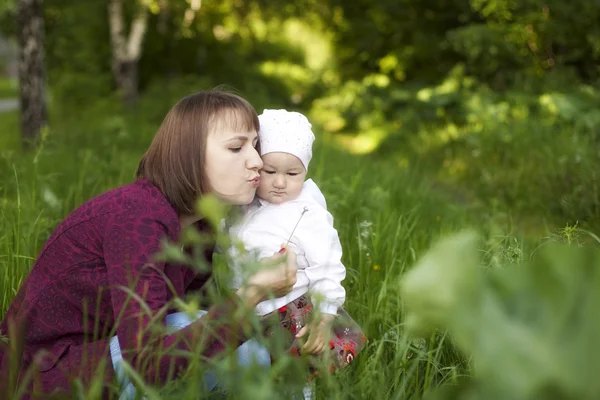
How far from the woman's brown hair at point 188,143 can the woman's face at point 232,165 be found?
2 centimetres

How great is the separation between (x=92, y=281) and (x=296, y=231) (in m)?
0.60

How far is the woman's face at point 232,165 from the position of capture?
2020 mm

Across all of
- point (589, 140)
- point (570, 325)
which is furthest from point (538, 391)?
point (589, 140)

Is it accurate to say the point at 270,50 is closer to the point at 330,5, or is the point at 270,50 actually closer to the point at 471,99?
the point at 330,5

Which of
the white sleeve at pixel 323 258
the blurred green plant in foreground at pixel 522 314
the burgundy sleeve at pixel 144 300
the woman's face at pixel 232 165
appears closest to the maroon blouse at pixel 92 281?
the burgundy sleeve at pixel 144 300

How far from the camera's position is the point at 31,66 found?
6.77 metres

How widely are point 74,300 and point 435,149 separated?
534cm

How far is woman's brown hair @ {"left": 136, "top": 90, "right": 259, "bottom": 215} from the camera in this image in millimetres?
1995

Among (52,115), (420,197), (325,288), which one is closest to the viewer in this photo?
(325,288)

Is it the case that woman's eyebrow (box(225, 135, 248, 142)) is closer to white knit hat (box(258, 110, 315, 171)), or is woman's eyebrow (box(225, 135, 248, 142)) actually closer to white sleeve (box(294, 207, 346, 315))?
white knit hat (box(258, 110, 315, 171))

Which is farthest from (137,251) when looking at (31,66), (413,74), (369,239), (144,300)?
(413,74)

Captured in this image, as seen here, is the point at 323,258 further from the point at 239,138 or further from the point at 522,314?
the point at 522,314

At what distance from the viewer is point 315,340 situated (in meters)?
1.92

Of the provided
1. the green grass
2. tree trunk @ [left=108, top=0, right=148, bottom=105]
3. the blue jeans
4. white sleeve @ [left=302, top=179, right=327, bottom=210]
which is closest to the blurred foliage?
tree trunk @ [left=108, top=0, right=148, bottom=105]
